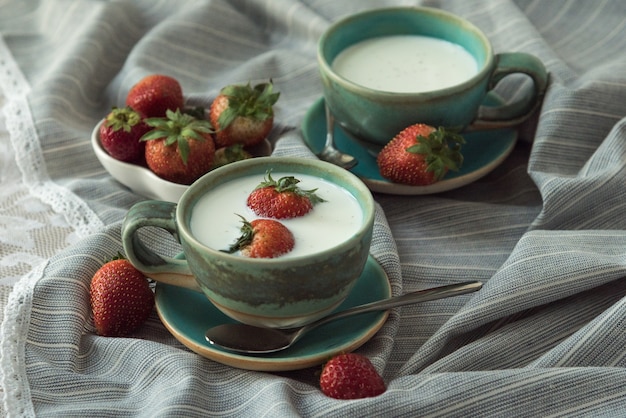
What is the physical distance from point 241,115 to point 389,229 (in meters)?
0.33

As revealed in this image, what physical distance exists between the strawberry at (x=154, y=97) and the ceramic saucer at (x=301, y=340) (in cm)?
45

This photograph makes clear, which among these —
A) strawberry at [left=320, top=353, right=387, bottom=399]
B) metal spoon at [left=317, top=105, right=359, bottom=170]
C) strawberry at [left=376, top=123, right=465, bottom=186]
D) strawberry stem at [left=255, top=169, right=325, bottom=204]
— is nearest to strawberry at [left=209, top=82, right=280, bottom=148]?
metal spoon at [left=317, top=105, right=359, bottom=170]

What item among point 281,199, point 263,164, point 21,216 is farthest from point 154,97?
point 281,199

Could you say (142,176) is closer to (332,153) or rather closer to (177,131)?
(177,131)

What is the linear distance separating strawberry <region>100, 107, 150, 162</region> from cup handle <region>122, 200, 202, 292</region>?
34cm

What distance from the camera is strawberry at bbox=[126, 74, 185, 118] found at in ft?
5.17

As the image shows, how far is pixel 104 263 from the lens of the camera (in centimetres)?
133

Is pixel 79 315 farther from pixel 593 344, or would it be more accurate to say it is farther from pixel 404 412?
pixel 593 344

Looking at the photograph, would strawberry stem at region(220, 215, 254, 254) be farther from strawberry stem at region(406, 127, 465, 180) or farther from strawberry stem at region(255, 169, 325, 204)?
strawberry stem at region(406, 127, 465, 180)

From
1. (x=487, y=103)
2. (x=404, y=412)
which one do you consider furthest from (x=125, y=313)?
(x=487, y=103)

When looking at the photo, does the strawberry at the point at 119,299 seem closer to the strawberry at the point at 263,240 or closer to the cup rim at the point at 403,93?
the strawberry at the point at 263,240

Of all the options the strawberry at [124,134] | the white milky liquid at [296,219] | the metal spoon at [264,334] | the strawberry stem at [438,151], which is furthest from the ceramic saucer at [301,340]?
the strawberry at [124,134]

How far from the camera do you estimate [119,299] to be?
1211 millimetres

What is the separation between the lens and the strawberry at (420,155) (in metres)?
1.43
